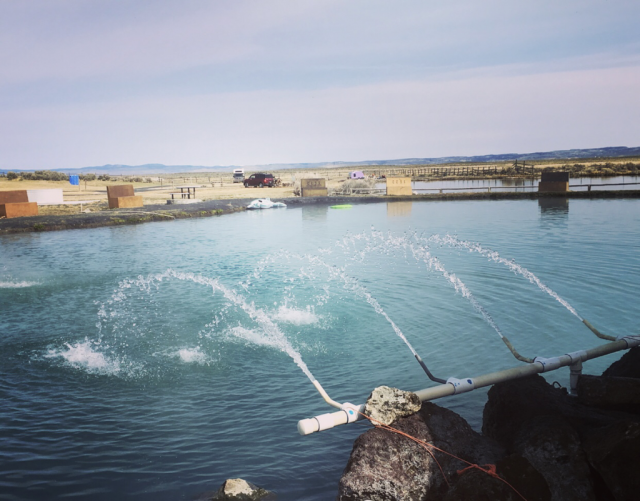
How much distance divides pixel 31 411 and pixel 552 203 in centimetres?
3725

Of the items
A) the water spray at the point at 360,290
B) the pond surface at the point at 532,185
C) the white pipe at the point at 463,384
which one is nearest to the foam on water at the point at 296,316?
the water spray at the point at 360,290

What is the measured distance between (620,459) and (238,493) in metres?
3.83

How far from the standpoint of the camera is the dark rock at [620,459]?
195 inches

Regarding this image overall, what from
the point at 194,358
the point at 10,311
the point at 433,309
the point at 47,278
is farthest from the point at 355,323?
the point at 47,278

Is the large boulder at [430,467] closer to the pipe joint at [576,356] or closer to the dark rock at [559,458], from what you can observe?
the dark rock at [559,458]

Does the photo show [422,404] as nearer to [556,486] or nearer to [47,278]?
[556,486]

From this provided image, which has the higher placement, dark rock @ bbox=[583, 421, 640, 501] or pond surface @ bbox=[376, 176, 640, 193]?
dark rock @ bbox=[583, 421, 640, 501]

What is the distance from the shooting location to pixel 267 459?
23.2 ft

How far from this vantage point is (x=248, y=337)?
1199cm

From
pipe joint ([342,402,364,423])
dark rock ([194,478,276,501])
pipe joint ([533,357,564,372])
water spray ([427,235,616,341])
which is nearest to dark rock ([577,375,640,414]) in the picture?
pipe joint ([533,357,564,372])

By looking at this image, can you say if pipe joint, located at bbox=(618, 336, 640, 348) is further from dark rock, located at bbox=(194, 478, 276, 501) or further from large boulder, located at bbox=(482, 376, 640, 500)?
dark rock, located at bbox=(194, 478, 276, 501)

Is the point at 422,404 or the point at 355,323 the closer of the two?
the point at 422,404

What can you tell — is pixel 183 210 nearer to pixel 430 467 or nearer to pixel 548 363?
pixel 548 363

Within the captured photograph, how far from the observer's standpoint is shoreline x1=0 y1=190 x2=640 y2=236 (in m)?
31.7
